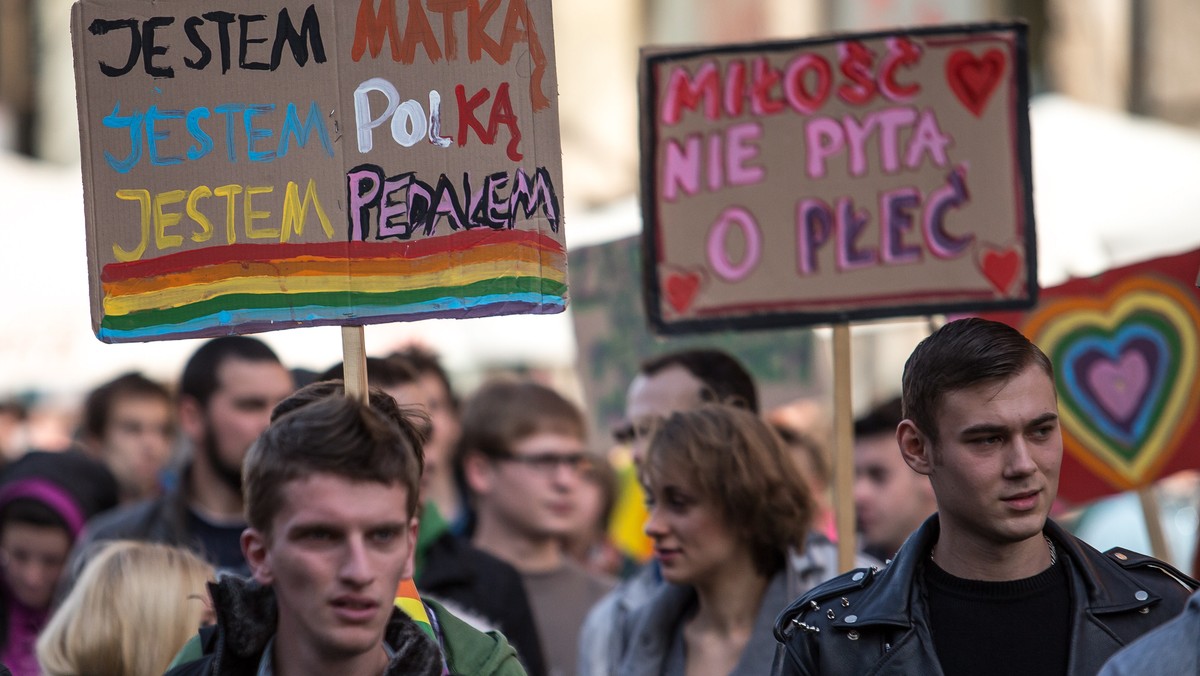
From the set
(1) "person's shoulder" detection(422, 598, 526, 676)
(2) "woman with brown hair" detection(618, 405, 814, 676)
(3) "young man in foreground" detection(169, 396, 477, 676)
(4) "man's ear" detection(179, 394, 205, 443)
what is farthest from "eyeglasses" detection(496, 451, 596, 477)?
(3) "young man in foreground" detection(169, 396, 477, 676)

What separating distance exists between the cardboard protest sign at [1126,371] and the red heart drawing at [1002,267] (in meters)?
1.15

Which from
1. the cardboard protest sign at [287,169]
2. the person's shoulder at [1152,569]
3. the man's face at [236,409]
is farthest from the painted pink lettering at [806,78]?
the man's face at [236,409]

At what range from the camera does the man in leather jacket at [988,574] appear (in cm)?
301

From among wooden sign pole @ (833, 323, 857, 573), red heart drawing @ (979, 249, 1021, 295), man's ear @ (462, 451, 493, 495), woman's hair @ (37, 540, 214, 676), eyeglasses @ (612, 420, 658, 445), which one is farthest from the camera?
man's ear @ (462, 451, 493, 495)

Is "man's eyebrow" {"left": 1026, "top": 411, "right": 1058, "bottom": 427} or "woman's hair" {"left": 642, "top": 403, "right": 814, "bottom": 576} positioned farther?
"woman's hair" {"left": 642, "top": 403, "right": 814, "bottom": 576}

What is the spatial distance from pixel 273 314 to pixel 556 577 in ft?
8.24

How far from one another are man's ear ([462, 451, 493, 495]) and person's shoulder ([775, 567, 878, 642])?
2.68 m

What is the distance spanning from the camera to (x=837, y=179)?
441cm

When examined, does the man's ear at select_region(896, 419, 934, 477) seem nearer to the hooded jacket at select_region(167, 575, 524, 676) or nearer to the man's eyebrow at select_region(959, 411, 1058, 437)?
the man's eyebrow at select_region(959, 411, 1058, 437)

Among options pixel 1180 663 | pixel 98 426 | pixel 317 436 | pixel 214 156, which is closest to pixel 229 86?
pixel 214 156

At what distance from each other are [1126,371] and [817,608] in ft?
8.21

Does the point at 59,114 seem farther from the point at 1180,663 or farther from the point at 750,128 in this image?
the point at 1180,663

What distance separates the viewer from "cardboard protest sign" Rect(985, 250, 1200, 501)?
5195mm

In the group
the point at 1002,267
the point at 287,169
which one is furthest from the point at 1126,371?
the point at 287,169
